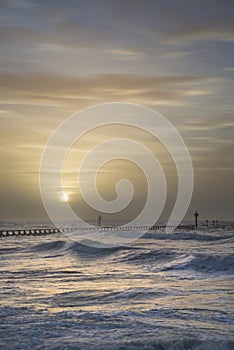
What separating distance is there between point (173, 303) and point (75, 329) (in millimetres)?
4435

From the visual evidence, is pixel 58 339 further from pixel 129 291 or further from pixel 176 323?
pixel 129 291

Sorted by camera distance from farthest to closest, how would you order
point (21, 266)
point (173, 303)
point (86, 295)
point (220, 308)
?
point (21, 266) → point (86, 295) → point (173, 303) → point (220, 308)

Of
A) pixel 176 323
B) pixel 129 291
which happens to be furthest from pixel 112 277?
pixel 176 323

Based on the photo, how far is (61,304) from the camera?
15508mm

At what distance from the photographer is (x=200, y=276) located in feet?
80.1

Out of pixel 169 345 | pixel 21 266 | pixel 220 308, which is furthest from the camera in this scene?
pixel 21 266

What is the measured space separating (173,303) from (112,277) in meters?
8.16

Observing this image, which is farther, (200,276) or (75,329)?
(200,276)

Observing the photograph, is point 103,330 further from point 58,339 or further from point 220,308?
point 220,308

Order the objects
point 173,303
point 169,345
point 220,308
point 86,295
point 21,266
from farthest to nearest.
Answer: point 21,266 → point 86,295 → point 173,303 → point 220,308 → point 169,345

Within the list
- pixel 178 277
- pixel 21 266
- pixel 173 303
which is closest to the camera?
pixel 173 303

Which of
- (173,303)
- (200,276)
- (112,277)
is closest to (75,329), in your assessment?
(173,303)

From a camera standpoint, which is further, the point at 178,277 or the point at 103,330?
the point at 178,277

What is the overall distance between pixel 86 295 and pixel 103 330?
17.4 feet
